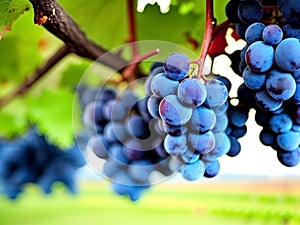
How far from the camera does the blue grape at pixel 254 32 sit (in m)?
0.40

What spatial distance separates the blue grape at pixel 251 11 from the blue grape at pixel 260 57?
0.11 feet

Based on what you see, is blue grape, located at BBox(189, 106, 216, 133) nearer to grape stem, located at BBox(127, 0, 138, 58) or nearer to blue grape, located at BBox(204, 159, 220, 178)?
blue grape, located at BBox(204, 159, 220, 178)

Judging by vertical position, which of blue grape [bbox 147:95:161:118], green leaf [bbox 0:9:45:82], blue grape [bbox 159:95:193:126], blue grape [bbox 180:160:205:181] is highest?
blue grape [bbox 159:95:193:126]

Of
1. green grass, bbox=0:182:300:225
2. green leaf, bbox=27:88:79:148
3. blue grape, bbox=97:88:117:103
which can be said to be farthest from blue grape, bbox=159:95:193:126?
green grass, bbox=0:182:300:225

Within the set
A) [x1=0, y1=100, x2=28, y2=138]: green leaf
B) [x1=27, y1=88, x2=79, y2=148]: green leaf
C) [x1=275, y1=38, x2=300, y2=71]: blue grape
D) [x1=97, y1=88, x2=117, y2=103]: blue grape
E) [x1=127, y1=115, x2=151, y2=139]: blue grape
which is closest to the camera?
[x1=275, y1=38, x2=300, y2=71]: blue grape

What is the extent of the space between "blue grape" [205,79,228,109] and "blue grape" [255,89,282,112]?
0.03 m

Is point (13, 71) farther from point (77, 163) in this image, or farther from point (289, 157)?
point (289, 157)

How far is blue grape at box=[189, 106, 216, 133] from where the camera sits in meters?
0.39

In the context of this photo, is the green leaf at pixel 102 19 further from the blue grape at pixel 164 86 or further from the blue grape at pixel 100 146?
the blue grape at pixel 164 86

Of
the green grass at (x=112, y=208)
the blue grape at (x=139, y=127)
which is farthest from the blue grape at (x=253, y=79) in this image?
the green grass at (x=112, y=208)

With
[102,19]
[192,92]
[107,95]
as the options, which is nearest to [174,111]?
[192,92]

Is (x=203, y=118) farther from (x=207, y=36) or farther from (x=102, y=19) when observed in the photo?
(x=102, y=19)

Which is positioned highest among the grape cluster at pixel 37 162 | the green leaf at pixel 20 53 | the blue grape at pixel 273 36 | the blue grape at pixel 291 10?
the blue grape at pixel 291 10

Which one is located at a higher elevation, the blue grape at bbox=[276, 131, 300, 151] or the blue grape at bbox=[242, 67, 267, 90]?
the blue grape at bbox=[242, 67, 267, 90]
